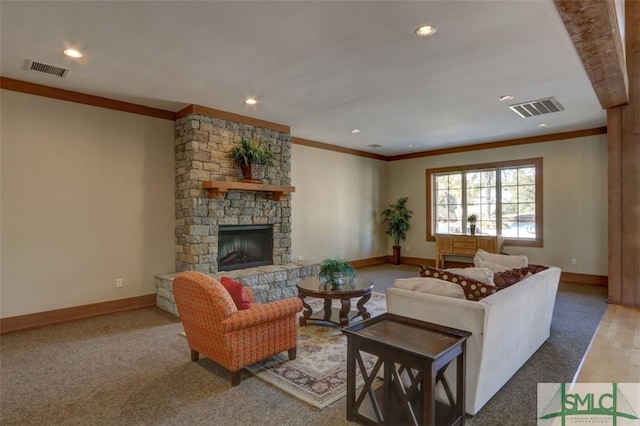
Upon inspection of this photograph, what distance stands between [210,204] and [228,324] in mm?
2743

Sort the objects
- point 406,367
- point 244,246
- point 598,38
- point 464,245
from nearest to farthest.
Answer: point 406,367 < point 598,38 < point 244,246 < point 464,245

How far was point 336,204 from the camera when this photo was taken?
770 cm

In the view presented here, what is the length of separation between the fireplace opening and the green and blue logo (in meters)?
4.14

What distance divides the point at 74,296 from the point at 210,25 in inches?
146

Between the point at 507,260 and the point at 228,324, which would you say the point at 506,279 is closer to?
the point at 507,260

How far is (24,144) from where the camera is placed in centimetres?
398

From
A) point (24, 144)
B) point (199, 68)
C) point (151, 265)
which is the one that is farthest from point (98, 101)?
point (151, 265)

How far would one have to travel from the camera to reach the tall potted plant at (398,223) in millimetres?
8539

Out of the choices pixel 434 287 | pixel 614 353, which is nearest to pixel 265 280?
pixel 434 287

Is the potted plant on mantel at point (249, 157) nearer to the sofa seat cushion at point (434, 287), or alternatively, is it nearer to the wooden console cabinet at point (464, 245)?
the sofa seat cushion at point (434, 287)

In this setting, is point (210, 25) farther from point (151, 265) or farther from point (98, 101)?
point (151, 265)

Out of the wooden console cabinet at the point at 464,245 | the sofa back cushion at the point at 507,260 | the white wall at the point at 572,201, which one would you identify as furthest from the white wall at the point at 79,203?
the white wall at the point at 572,201

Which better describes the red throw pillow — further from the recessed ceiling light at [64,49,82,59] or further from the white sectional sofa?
the recessed ceiling light at [64,49,82,59]

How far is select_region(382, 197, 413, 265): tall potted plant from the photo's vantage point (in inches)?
336
